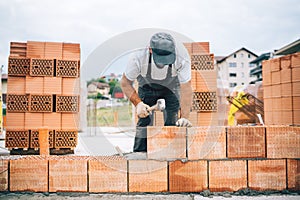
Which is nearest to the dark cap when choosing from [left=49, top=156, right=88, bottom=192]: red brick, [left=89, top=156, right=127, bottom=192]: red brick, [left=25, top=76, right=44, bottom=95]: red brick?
[left=89, top=156, right=127, bottom=192]: red brick

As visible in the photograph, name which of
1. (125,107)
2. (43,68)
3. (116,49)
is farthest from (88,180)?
(43,68)

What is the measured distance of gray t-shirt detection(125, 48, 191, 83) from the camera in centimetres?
308

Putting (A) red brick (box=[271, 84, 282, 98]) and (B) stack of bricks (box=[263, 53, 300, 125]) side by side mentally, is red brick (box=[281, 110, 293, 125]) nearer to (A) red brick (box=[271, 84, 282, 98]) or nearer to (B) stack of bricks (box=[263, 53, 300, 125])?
(B) stack of bricks (box=[263, 53, 300, 125])

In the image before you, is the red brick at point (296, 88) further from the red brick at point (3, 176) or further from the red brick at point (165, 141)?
the red brick at point (3, 176)

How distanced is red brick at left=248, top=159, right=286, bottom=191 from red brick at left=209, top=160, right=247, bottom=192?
0.27 ft

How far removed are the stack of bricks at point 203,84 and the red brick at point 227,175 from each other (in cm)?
161

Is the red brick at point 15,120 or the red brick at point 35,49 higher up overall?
the red brick at point 35,49

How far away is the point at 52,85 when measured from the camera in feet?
19.7

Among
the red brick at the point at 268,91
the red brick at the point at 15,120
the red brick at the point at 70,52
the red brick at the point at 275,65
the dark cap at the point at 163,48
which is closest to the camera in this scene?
the dark cap at the point at 163,48

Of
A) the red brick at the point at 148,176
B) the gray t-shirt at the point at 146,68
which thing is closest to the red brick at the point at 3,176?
the red brick at the point at 148,176

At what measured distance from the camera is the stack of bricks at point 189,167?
3.09 meters

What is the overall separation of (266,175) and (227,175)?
0.45 m

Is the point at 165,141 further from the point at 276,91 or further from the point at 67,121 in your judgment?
the point at 276,91

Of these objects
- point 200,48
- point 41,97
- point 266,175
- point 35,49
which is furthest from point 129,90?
point 35,49
